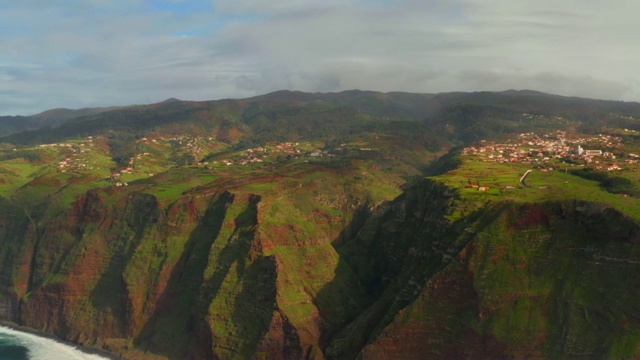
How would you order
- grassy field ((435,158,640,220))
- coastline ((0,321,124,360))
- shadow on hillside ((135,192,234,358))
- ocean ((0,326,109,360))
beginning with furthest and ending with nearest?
ocean ((0,326,109,360)) < coastline ((0,321,124,360)) < shadow on hillside ((135,192,234,358)) < grassy field ((435,158,640,220))

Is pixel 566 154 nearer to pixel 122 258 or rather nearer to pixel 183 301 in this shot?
pixel 183 301

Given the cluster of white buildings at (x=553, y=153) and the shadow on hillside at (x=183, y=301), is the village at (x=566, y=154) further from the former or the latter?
the shadow on hillside at (x=183, y=301)

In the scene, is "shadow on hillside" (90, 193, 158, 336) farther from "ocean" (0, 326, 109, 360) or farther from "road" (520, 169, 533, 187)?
"road" (520, 169, 533, 187)

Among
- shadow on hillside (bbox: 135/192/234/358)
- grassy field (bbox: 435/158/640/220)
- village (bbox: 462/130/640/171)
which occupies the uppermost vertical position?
village (bbox: 462/130/640/171)

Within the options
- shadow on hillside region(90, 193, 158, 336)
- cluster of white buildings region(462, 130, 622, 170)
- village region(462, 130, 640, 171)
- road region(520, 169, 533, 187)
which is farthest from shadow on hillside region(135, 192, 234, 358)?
cluster of white buildings region(462, 130, 622, 170)

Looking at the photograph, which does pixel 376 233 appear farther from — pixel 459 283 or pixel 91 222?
pixel 91 222

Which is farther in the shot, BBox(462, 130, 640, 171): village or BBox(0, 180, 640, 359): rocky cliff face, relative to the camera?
BBox(462, 130, 640, 171): village

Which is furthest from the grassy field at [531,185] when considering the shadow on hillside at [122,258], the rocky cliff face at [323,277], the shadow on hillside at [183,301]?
the shadow on hillside at [122,258]
